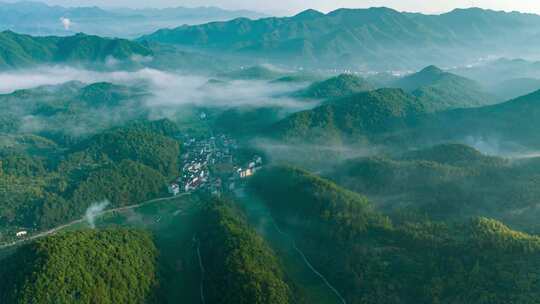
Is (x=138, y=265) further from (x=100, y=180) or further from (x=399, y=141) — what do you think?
(x=399, y=141)

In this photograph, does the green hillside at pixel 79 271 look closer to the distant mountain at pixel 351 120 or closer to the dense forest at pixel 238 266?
the dense forest at pixel 238 266

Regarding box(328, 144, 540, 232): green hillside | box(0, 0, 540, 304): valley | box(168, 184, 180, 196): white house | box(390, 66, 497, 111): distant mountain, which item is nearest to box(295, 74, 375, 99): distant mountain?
box(0, 0, 540, 304): valley

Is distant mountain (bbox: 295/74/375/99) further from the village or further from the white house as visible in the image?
the white house

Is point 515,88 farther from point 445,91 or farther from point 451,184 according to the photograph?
point 451,184

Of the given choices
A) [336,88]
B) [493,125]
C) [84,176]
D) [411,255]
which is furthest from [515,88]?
[84,176]

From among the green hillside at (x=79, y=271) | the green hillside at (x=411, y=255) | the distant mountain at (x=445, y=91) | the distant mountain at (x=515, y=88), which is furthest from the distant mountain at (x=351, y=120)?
the distant mountain at (x=515, y=88)
